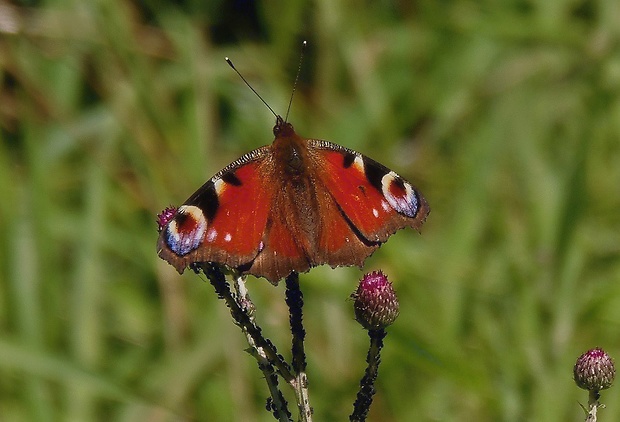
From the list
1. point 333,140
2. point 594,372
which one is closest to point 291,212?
point 594,372

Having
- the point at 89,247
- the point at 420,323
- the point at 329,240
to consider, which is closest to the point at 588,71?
the point at 420,323

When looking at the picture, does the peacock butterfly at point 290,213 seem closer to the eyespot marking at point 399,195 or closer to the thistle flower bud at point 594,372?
the eyespot marking at point 399,195

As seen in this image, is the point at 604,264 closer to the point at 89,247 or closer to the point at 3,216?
the point at 89,247

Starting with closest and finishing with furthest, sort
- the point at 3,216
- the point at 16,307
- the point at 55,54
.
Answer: the point at 16,307, the point at 3,216, the point at 55,54

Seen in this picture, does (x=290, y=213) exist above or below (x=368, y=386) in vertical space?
above

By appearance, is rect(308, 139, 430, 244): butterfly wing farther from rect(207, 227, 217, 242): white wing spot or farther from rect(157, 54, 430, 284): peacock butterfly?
rect(207, 227, 217, 242): white wing spot

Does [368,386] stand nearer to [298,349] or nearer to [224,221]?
[298,349]

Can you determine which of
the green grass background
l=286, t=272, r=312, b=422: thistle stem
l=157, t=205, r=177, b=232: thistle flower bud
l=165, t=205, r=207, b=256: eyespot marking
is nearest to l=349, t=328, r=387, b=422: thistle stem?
l=286, t=272, r=312, b=422: thistle stem
